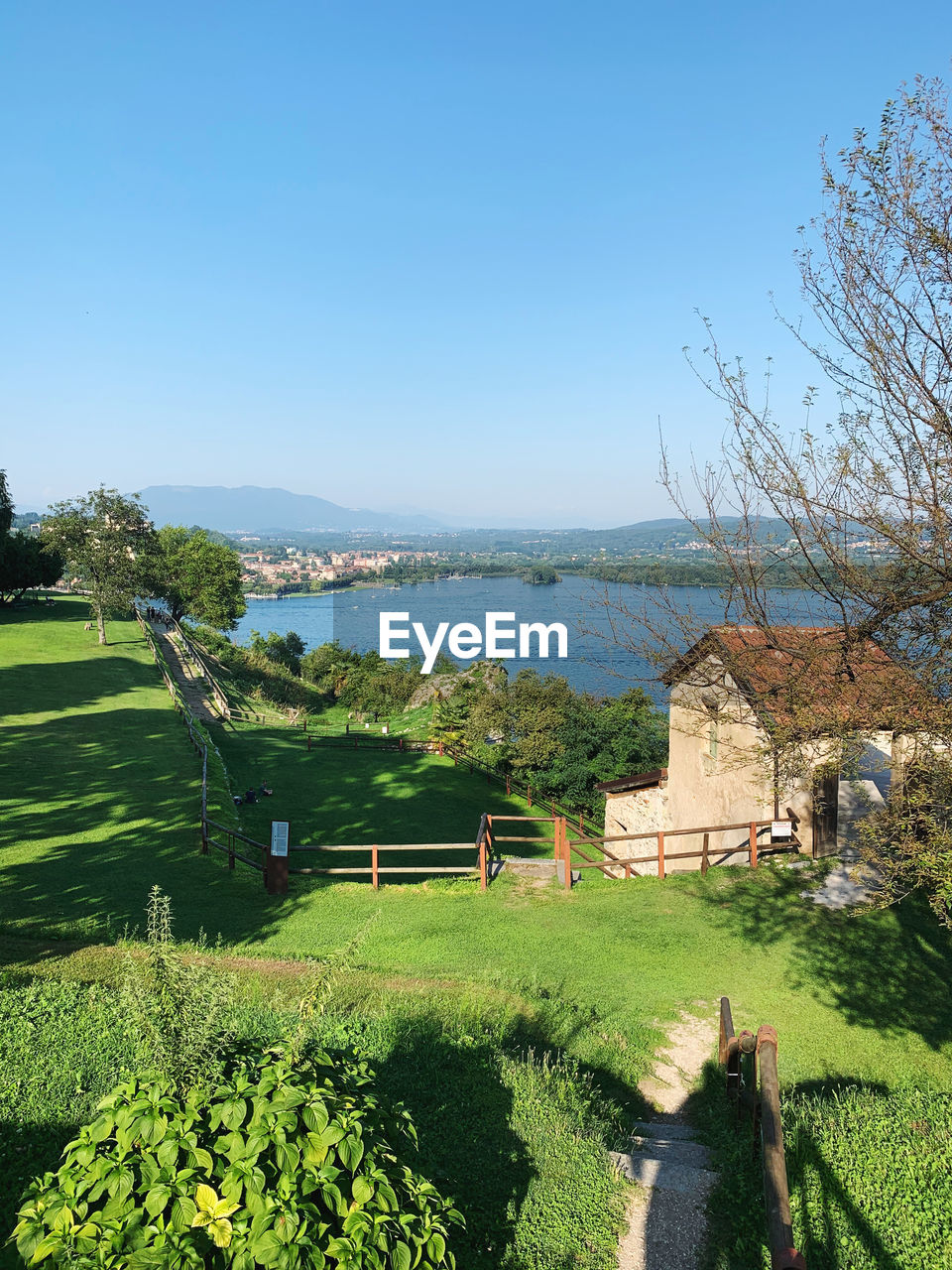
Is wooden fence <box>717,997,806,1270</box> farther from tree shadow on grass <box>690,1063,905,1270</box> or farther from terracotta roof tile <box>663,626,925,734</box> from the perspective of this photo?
terracotta roof tile <box>663,626,925,734</box>

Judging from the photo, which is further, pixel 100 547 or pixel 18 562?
pixel 18 562

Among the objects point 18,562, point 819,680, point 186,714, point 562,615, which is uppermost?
point 18,562

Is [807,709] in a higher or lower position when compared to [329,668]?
higher

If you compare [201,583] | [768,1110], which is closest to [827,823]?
[768,1110]

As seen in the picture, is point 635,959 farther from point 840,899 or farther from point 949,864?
point 949,864

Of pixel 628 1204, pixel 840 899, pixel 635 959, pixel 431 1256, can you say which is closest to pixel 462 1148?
pixel 628 1204

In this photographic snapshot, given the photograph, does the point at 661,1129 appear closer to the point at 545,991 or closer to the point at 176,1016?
the point at 545,991

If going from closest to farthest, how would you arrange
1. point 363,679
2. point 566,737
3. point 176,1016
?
1. point 176,1016
2. point 566,737
3. point 363,679

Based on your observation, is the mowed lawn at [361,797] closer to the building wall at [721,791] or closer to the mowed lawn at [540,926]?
the mowed lawn at [540,926]
